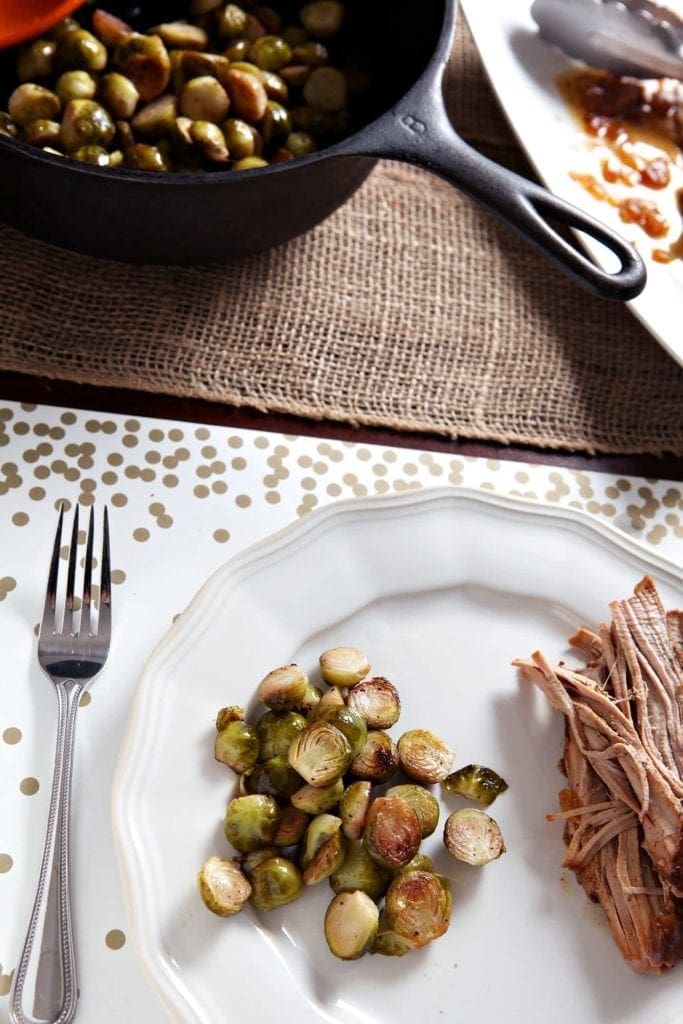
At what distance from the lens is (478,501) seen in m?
1.29

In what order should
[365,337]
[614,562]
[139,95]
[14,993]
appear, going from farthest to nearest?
1. [365,337]
2. [139,95]
3. [614,562]
4. [14,993]

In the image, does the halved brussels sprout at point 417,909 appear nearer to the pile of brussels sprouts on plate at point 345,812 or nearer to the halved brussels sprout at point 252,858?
the pile of brussels sprouts on plate at point 345,812

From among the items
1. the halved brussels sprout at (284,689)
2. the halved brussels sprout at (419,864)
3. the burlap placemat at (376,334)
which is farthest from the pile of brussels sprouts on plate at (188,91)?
the halved brussels sprout at (419,864)

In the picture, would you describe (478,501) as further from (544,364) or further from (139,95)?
(139,95)

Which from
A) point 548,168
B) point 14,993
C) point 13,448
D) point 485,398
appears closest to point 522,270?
point 548,168

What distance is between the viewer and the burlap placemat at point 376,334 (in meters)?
1.50

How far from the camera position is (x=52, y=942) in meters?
1.04

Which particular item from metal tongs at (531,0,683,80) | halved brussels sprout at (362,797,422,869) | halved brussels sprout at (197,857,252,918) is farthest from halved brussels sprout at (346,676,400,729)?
metal tongs at (531,0,683,80)

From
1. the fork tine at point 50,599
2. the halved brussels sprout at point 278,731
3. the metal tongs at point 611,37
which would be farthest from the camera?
the metal tongs at point 611,37

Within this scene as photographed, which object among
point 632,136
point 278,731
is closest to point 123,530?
point 278,731

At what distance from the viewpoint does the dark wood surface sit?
57.2 inches

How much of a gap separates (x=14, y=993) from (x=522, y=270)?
49.8 inches

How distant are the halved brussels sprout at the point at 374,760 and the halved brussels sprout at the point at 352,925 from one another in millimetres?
134

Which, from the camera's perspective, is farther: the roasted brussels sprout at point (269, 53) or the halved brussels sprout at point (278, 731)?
the roasted brussels sprout at point (269, 53)
